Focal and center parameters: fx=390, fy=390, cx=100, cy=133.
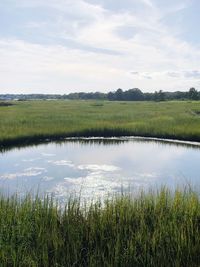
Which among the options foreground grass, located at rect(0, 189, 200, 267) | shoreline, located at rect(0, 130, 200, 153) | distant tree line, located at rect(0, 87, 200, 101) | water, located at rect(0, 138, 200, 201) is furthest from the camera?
distant tree line, located at rect(0, 87, 200, 101)

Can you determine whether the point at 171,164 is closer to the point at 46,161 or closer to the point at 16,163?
the point at 46,161

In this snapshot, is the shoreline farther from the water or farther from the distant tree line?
the distant tree line

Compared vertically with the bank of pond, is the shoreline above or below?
below

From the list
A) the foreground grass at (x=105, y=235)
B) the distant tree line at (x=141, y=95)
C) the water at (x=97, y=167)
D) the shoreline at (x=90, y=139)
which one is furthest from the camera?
the distant tree line at (x=141, y=95)

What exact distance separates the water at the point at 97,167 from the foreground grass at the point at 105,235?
2177mm

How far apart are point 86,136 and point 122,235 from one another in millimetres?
16943

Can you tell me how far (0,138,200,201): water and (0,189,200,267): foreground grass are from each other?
218cm

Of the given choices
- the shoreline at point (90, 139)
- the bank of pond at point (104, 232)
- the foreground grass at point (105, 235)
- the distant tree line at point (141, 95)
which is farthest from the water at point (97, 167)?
the distant tree line at point (141, 95)

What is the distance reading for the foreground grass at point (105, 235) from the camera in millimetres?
5660

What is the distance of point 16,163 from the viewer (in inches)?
611

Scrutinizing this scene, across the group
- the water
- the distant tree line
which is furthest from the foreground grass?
the distant tree line

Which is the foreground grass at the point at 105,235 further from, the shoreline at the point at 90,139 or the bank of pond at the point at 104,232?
the shoreline at the point at 90,139

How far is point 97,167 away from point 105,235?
882 cm

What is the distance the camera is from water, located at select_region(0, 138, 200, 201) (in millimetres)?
11633
